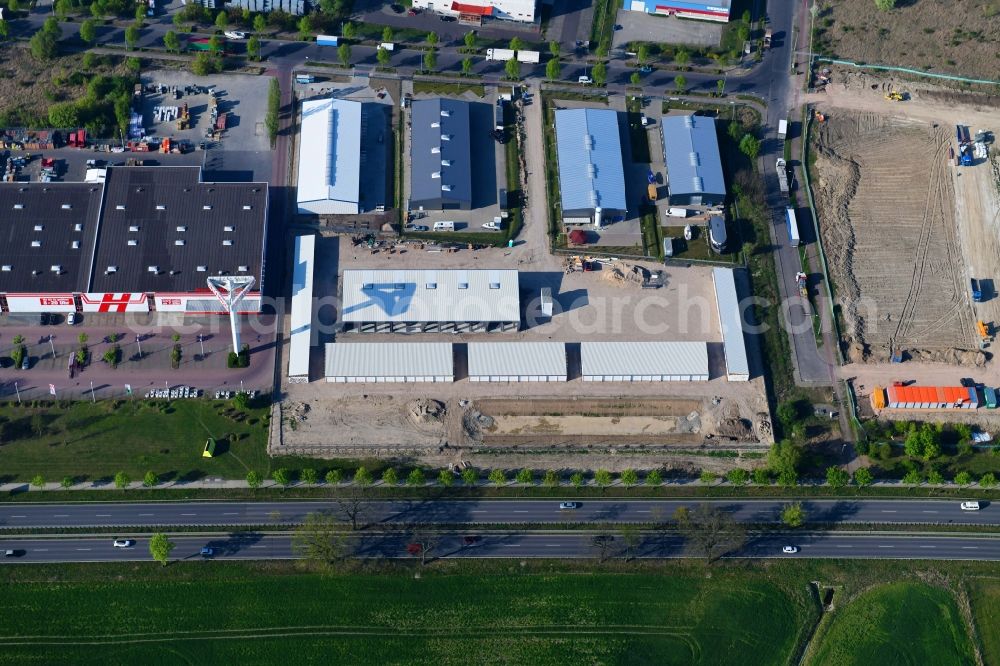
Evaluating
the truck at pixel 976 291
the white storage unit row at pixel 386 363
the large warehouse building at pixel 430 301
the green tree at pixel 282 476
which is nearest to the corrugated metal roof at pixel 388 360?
the white storage unit row at pixel 386 363

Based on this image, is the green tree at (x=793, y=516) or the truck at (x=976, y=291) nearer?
the green tree at (x=793, y=516)

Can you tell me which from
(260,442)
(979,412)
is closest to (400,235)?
(260,442)

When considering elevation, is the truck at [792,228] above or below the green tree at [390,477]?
above

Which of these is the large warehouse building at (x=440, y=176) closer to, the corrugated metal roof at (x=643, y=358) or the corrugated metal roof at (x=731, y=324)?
the corrugated metal roof at (x=643, y=358)

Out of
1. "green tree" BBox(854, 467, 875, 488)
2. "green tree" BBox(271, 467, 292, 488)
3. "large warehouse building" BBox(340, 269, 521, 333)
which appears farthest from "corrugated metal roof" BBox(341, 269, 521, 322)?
"green tree" BBox(854, 467, 875, 488)

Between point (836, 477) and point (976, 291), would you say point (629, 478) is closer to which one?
point (836, 477)

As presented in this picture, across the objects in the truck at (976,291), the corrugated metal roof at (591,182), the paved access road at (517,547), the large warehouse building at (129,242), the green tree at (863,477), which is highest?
the corrugated metal roof at (591,182)

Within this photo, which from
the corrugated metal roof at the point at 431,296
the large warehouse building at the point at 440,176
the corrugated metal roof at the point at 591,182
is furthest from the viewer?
the corrugated metal roof at the point at 591,182
